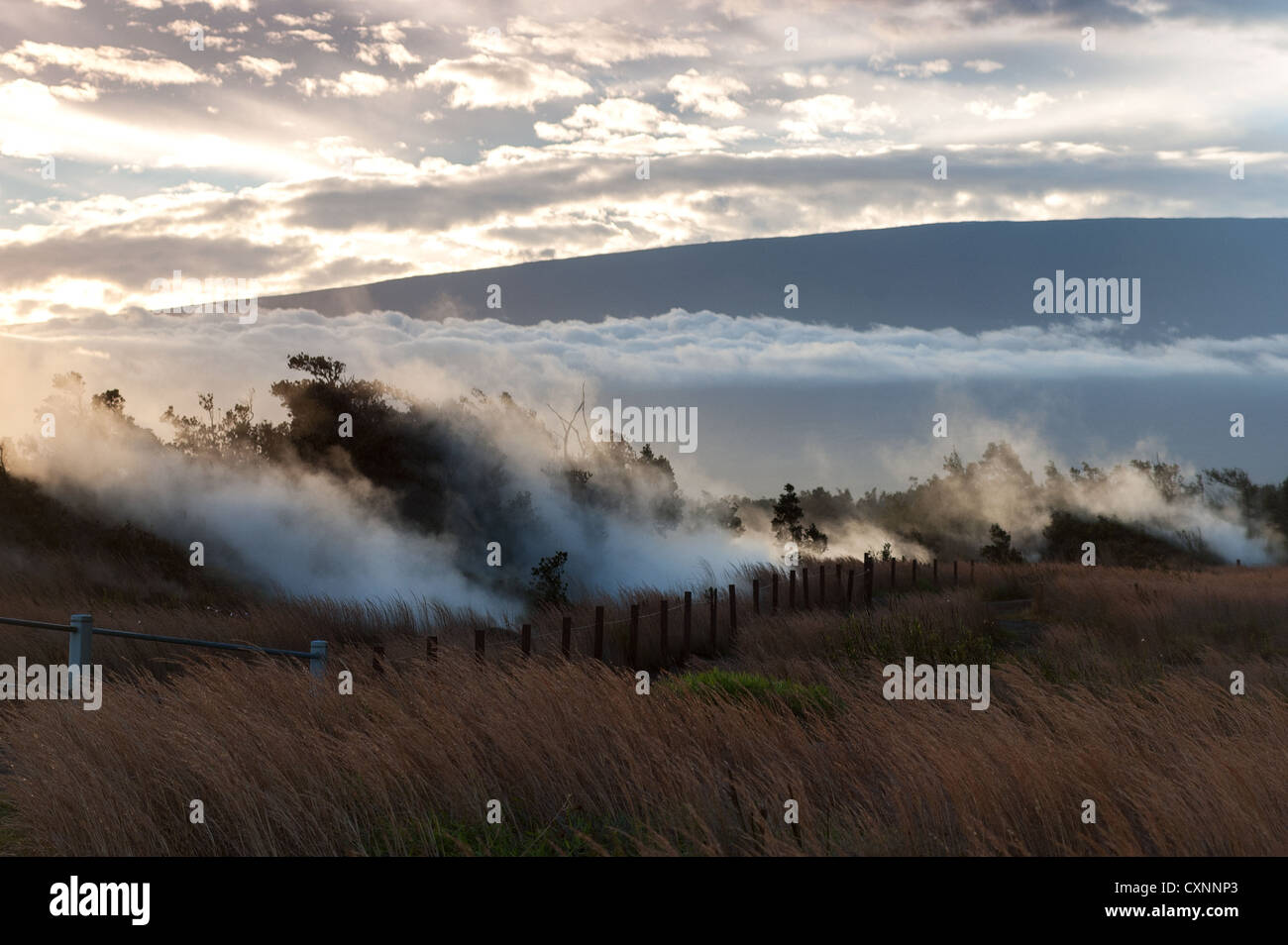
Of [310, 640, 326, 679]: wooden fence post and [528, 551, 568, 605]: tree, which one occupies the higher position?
[310, 640, 326, 679]: wooden fence post

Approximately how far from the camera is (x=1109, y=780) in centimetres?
732

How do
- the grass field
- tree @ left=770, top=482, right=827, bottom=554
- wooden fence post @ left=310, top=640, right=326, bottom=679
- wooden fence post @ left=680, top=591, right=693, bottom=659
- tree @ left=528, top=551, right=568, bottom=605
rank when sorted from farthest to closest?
tree @ left=770, top=482, right=827, bottom=554, tree @ left=528, top=551, right=568, bottom=605, wooden fence post @ left=680, top=591, right=693, bottom=659, wooden fence post @ left=310, top=640, right=326, bottom=679, the grass field

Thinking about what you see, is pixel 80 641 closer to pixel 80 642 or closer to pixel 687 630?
pixel 80 642

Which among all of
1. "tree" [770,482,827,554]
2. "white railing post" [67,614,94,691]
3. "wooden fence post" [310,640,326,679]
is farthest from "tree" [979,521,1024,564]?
"white railing post" [67,614,94,691]

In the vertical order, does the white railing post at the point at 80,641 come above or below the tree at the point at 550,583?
above

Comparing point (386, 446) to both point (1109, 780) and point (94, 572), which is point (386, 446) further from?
point (1109, 780)

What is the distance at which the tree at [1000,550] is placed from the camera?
54312 mm

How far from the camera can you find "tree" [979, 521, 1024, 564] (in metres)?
54.3

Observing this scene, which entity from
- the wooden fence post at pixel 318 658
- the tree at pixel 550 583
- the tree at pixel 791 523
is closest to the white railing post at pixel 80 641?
the wooden fence post at pixel 318 658

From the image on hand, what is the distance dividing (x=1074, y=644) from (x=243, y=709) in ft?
42.5

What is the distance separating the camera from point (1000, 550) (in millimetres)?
56656

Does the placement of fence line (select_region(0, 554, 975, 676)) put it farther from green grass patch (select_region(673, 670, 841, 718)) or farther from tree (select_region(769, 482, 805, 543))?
tree (select_region(769, 482, 805, 543))

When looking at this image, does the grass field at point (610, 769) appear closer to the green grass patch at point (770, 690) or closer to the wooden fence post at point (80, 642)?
the green grass patch at point (770, 690)

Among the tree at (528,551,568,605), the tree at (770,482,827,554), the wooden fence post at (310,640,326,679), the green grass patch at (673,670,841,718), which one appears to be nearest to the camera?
the green grass patch at (673,670,841,718)
